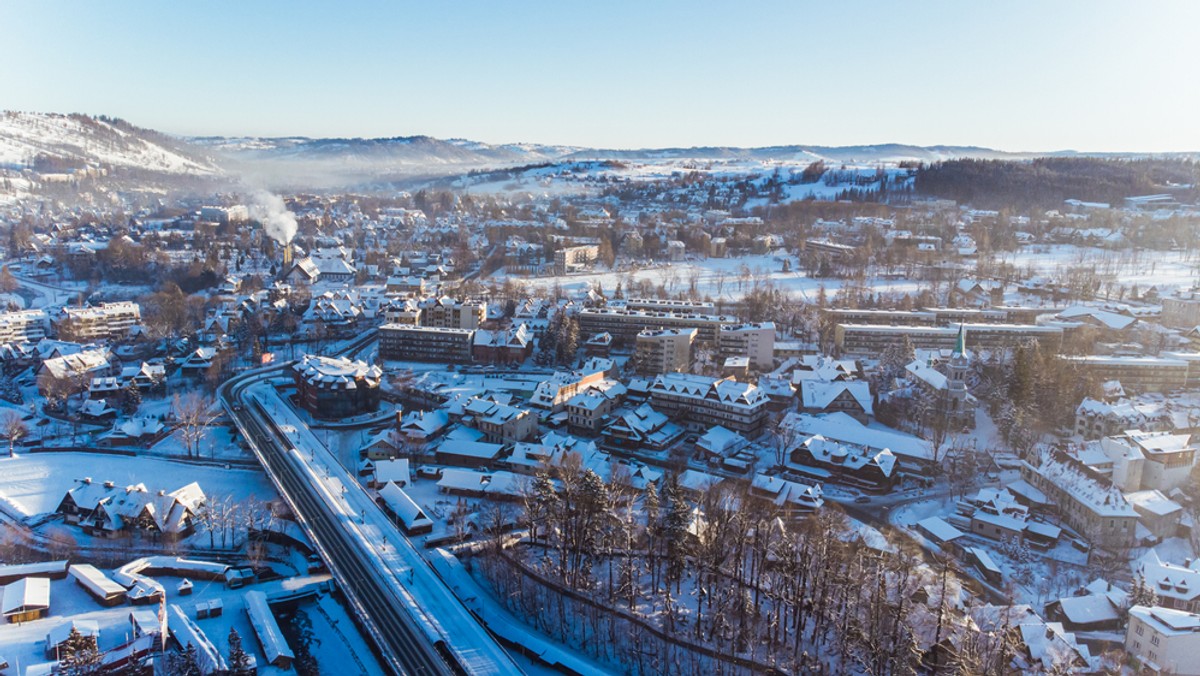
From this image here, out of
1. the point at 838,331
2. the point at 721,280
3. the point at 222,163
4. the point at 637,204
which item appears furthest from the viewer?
the point at 222,163

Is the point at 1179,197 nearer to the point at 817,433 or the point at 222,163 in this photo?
the point at 817,433

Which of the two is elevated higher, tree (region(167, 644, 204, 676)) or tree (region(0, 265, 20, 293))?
tree (region(0, 265, 20, 293))

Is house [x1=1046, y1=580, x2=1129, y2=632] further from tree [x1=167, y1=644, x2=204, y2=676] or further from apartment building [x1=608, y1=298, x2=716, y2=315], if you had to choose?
apartment building [x1=608, y1=298, x2=716, y2=315]

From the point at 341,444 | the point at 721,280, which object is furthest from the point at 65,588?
the point at 721,280

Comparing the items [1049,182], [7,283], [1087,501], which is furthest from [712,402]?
[1049,182]

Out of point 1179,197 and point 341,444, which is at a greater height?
point 1179,197

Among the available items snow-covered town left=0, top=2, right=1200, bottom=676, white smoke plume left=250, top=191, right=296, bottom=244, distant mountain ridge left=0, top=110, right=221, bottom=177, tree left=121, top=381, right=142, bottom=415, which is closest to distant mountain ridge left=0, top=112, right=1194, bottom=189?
distant mountain ridge left=0, top=110, right=221, bottom=177

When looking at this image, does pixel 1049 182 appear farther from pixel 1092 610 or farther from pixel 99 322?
pixel 99 322
